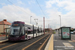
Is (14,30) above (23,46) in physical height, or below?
above

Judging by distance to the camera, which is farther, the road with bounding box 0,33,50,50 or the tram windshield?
the tram windshield

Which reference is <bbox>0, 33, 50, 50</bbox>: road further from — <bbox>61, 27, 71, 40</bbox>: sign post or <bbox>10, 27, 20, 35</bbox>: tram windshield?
<bbox>61, 27, 71, 40</bbox>: sign post

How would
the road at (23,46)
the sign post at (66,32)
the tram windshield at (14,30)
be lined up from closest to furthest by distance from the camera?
1. the road at (23,46)
2. the tram windshield at (14,30)
3. the sign post at (66,32)

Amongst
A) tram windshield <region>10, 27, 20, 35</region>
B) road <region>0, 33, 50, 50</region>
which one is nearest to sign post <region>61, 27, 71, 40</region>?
road <region>0, 33, 50, 50</region>

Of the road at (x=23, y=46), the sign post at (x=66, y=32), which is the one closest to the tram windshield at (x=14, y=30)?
the road at (x=23, y=46)

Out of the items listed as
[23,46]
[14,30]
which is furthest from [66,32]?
[23,46]

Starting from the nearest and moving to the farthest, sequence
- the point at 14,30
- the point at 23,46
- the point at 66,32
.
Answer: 1. the point at 23,46
2. the point at 14,30
3. the point at 66,32

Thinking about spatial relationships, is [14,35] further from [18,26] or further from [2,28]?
[2,28]

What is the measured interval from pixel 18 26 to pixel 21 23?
81 cm

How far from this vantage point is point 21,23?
18.2m

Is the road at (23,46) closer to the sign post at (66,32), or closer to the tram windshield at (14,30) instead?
the tram windshield at (14,30)

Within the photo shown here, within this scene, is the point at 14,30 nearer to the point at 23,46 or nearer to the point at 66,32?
the point at 23,46

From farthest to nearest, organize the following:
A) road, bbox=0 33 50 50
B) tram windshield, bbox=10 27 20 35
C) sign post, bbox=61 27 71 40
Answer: sign post, bbox=61 27 71 40, tram windshield, bbox=10 27 20 35, road, bbox=0 33 50 50

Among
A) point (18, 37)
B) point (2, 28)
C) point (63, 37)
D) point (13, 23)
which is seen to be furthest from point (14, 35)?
point (2, 28)
